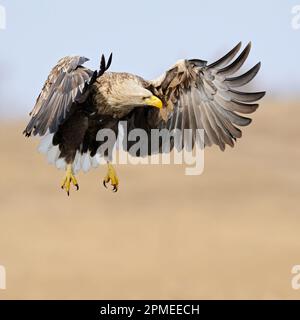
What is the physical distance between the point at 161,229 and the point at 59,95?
1889 cm

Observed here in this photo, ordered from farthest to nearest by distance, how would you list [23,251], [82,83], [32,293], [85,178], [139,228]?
[85,178] → [139,228] → [23,251] → [32,293] → [82,83]

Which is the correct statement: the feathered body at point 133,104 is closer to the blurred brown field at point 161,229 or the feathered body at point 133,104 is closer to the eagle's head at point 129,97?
the eagle's head at point 129,97

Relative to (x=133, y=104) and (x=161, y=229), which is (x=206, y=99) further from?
(x=161, y=229)

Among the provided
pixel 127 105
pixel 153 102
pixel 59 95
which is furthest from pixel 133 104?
pixel 59 95

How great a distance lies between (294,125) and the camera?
39375 millimetres

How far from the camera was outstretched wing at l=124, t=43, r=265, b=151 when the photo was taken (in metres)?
13.8

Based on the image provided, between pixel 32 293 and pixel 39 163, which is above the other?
pixel 39 163

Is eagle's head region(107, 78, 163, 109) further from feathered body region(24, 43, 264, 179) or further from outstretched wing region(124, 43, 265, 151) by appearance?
outstretched wing region(124, 43, 265, 151)

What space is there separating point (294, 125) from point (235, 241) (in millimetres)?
9845

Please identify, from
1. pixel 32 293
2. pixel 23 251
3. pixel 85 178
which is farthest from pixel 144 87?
pixel 85 178

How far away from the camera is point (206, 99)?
46.6ft

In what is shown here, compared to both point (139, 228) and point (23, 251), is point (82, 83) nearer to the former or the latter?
point (23, 251)

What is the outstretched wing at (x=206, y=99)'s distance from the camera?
13836 mm

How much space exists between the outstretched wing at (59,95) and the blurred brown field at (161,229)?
1137 centimetres
